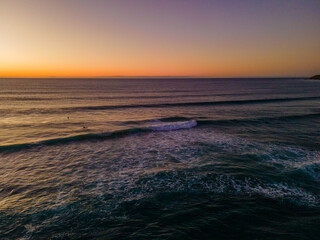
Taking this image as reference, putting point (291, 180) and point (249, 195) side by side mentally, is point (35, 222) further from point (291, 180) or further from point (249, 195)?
point (291, 180)

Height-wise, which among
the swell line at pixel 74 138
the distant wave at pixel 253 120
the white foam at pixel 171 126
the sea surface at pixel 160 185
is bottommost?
the sea surface at pixel 160 185

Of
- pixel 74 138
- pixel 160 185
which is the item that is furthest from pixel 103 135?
pixel 160 185

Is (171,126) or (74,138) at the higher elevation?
(171,126)

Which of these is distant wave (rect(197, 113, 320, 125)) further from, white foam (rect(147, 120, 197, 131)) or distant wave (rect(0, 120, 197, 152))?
distant wave (rect(0, 120, 197, 152))

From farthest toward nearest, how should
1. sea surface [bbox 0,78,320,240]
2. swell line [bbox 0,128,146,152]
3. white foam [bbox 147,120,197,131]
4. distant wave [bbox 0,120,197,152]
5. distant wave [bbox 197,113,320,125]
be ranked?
distant wave [bbox 197,113,320,125], white foam [bbox 147,120,197,131], distant wave [bbox 0,120,197,152], swell line [bbox 0,128,146,152], sea surface [bbox 0,78,320,240]

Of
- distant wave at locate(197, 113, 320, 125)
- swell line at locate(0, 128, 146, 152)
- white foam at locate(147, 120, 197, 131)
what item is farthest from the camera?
distant wave at locate(197, 113, 320, 125)

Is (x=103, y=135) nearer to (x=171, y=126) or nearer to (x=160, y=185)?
(x=171, y=126)

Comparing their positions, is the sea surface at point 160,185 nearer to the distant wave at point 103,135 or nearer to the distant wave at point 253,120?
the distant wave at point 103,135

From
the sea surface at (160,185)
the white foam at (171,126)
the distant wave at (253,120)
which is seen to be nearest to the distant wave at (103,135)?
the white foam at (171,126)

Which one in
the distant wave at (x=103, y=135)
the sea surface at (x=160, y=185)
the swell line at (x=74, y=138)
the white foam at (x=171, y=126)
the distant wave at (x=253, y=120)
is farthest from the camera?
the distant wave at (x=253, y=120)

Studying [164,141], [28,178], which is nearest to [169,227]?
[28,178]

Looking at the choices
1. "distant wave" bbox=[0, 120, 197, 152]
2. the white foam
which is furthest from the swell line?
the white foam
